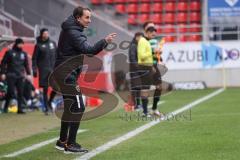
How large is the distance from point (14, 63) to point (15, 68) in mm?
138

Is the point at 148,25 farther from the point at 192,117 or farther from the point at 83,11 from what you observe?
the point at 83,11

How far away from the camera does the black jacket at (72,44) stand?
786cm

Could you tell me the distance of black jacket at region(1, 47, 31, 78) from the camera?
50.2 feet

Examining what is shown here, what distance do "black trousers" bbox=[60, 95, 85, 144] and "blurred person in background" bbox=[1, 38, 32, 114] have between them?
282 inches

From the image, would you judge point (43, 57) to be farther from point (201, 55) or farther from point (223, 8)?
point (223, 8)

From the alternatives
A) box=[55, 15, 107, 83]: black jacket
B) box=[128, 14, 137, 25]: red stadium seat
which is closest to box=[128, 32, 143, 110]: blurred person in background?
box=[55, 15, 107, 83]: black jacket

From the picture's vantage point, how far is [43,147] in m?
8.57

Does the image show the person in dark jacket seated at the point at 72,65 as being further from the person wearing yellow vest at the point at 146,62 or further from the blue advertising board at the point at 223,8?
the blue advertising board at the point at 223,8

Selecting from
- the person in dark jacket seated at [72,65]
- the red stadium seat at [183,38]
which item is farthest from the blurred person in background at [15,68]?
the red stadium seat at [183,38]

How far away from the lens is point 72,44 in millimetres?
8008

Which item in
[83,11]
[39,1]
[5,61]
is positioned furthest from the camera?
[39,1]

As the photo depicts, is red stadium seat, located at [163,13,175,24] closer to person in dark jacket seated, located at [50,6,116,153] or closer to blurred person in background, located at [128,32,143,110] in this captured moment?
blurred person in background, located at [128,32,143,110]

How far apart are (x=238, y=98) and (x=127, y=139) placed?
890 centimetres

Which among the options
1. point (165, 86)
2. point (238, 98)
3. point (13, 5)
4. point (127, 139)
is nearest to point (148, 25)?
point (127, 139)
